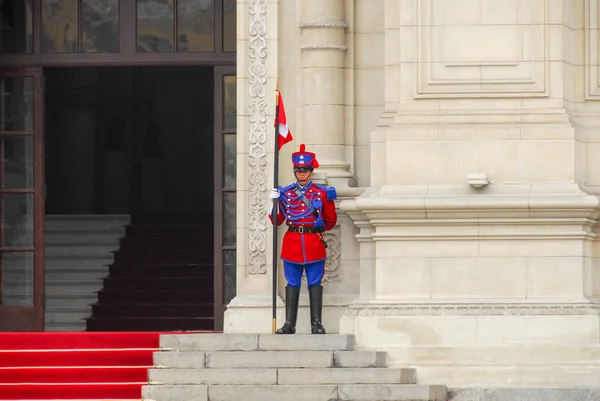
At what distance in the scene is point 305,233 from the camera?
19938 mm

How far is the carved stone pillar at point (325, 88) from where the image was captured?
67.1ft

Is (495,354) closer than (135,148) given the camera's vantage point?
Yes

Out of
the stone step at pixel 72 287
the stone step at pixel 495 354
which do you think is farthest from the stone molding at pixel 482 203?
the stone step at pixel 72 287

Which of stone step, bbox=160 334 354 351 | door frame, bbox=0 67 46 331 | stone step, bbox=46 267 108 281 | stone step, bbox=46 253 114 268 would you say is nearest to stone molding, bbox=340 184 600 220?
stone step, bbox=160 334 354 351

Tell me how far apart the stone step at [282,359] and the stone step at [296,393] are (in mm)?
356

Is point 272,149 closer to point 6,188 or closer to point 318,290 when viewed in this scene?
point 318,290

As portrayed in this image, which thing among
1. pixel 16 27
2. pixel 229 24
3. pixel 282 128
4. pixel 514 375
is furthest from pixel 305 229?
pixel 16 27

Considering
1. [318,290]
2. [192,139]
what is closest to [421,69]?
[318,290]

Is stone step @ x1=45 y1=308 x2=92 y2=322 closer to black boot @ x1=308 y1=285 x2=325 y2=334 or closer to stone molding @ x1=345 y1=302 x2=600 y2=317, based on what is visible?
black boot @ x1=308 y1=285 x2=325 y2=334

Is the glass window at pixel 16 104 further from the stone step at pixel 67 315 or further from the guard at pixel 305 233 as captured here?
the guard at pixel 305 233

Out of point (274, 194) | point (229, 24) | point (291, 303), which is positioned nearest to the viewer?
point (274, 194)

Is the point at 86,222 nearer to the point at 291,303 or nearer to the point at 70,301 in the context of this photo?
the point at 70,301

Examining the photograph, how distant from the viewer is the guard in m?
19.9

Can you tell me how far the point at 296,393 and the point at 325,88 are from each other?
11.1 feet
